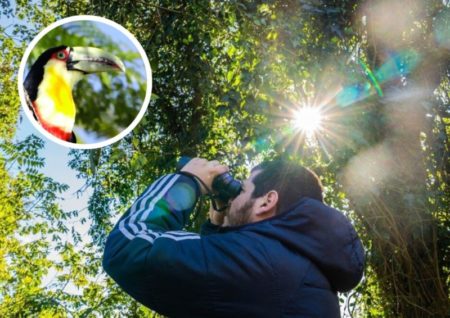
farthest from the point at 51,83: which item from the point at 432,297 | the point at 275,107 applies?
the point at 432,297

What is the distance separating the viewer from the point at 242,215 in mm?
1446

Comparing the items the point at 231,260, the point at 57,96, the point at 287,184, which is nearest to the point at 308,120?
the point at 57,96

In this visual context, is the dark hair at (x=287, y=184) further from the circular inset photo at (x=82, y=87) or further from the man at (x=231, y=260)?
the circular inset photo at (x=82, y=87)

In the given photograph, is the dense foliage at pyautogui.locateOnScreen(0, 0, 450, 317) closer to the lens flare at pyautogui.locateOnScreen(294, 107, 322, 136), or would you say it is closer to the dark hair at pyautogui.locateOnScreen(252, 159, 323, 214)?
the lens flare at pyautogui.locateOnScreen(294, 107, 322, 136)

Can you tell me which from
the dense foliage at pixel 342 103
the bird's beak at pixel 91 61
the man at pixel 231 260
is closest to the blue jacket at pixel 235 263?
the man at pixel 231 260

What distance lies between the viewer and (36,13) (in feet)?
29.7

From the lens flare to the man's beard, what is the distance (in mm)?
3256

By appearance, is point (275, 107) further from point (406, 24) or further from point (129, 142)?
point (129, 142)

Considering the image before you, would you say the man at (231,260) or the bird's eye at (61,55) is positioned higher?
the bird's eye at (61,55)

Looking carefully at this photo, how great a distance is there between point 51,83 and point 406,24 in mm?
3744

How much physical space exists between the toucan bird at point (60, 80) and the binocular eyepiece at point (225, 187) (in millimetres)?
807

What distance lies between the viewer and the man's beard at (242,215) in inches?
56.4

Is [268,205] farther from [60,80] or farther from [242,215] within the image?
[60,80]

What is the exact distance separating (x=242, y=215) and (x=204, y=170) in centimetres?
16
